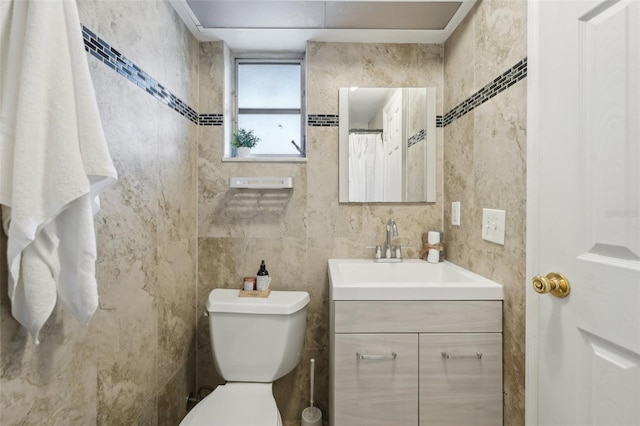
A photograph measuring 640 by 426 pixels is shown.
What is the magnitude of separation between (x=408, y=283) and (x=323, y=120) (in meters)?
1.00

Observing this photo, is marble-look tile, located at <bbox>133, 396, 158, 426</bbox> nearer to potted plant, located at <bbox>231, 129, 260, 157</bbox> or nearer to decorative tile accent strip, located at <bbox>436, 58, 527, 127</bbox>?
potted plant, located at <bbox>231, 129, 260, 157</bbox>

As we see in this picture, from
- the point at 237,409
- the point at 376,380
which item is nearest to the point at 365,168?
the point at 376,380

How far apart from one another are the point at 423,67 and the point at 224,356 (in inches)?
72.0

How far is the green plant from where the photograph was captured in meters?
1.64

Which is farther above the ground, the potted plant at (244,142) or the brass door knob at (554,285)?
the potted plant at (244,142)

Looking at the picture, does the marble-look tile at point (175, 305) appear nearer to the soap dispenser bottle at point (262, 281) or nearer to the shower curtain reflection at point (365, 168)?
the soap dispenser bottle at point (262, 281)

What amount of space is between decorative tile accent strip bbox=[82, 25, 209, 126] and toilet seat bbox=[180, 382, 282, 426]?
1248mm

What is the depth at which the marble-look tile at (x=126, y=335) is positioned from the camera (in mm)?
905

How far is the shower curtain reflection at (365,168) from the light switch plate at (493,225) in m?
0.55

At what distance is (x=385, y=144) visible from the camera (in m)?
1.61

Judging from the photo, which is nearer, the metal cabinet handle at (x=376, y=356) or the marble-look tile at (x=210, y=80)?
the metal cabinet handle at (x=376, y=356)

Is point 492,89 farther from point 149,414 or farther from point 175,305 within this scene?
point 149,414

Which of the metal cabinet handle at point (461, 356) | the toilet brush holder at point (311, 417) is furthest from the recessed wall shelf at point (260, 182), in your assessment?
the toilet brush holder at point (311, 417)

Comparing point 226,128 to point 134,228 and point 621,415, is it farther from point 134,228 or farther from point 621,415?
point 621,415
